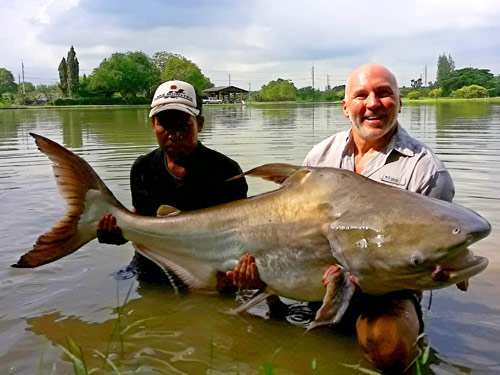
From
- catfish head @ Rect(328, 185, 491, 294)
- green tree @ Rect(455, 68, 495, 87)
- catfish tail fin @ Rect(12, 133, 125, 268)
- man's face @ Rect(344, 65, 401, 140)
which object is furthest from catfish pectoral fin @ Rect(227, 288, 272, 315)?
green tree @ Rect(455, 68, 495, 87)

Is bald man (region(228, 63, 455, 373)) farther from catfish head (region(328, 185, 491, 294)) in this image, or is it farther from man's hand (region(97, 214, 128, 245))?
man's hand (region(97, 214, 128, 245))

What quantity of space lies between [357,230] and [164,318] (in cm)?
171

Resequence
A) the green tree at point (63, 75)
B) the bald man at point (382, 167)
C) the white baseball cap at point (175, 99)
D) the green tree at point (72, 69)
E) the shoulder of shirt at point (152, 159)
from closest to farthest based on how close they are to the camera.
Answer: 1. the bald man at point (382, 167)
2. the white baseball cap at point (175, 99)
3. the shoulder of shirt at point (152, 159)
4. the green tree at point (72, 69)
5. the green tree at point (63, 75)

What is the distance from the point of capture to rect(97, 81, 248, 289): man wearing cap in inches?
146

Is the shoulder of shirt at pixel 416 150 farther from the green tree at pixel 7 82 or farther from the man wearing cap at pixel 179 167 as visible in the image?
the green tree at pixel 7 82

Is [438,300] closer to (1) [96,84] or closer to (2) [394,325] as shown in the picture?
(2) [394,325]

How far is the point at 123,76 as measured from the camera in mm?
73938

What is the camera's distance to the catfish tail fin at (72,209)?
3.09m

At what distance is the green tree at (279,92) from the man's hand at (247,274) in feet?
291

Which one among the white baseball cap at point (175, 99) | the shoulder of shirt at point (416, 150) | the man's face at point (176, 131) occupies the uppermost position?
the white baseball cap at point (175, 99)

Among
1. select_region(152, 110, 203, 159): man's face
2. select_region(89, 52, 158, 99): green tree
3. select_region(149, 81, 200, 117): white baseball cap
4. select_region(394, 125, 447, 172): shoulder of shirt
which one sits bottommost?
select_region(394, 125, 447, 172): shoulder of shirt

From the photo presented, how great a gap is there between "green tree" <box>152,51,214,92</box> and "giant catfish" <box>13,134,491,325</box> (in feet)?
265

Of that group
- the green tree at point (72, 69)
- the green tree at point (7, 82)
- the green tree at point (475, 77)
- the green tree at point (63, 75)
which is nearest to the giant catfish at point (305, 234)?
the green tree at point (72, 69)

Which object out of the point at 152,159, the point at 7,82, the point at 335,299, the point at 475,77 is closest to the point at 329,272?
the point at 335,299
